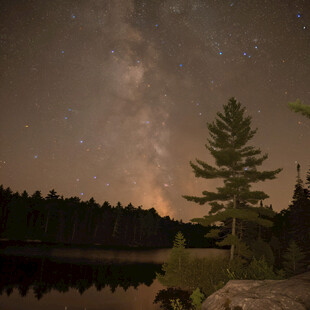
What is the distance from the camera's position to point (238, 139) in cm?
2098

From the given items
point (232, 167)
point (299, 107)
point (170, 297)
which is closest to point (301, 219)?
point (232, 167)

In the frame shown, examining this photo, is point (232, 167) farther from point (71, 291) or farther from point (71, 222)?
point (71, 222)

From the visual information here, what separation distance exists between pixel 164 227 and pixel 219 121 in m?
120

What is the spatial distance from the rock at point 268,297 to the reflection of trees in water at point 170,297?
128 inches

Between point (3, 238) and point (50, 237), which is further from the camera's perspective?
point (50, 237)

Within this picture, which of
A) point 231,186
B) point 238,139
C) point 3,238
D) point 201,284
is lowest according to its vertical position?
point 3,238

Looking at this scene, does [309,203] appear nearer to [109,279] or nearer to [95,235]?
[109,279]

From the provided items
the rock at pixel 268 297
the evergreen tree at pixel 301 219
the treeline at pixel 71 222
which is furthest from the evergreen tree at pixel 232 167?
the treeline at pixel 71 222

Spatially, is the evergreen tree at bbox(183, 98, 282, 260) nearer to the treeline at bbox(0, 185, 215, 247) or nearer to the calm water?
the calm water

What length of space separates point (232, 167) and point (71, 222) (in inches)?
3164

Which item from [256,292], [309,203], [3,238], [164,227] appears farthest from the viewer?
[164,227]

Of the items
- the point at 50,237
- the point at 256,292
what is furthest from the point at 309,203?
the point at 50,237

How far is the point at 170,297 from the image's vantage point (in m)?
14.7

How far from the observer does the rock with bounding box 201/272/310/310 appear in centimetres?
706
